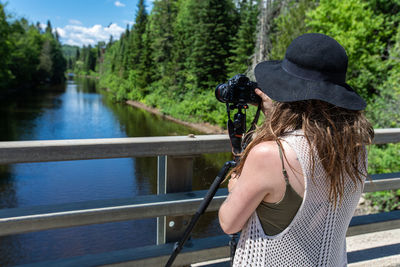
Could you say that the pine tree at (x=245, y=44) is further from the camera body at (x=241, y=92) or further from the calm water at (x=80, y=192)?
the camera body at (x=241, y=92)

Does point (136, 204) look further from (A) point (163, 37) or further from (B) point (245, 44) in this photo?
(A) point (163, 37)

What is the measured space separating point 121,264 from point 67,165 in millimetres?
12749

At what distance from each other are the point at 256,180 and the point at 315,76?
40 centimetres

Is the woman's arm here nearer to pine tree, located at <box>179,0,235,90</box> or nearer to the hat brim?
the hat brim

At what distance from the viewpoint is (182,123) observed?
27.0m

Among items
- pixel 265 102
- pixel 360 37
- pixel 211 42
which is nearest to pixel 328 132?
pixel 265 102

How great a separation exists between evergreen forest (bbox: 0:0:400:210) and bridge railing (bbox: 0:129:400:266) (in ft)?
26.3

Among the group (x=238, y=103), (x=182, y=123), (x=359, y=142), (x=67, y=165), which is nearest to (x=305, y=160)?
(x=359, y=142)

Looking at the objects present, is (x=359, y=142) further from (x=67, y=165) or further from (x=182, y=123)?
(x=182, y=123)

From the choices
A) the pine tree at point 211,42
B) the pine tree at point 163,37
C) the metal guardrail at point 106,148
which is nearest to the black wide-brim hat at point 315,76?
the metal guardrail at point 106,148

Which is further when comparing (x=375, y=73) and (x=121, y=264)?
(x=375, y=73)

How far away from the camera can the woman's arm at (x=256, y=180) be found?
111 centimetres

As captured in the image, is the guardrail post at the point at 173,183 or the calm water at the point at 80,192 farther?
the calm water at the point at 80,192

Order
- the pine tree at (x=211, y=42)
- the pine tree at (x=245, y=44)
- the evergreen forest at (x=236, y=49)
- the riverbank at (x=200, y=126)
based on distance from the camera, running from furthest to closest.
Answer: the pine tree at (x=211, y=42) < the pine tree at (x=245, y=44) < the riverbank at (x=200, y=126) < the evergreen forest at (x=236, y=49)
